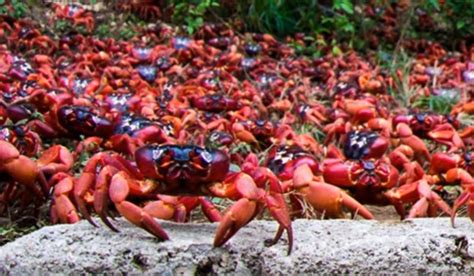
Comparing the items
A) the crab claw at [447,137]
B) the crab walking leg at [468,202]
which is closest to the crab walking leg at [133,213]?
the crab walking leg at [468,202]

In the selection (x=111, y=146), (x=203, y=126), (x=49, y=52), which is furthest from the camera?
(x=49, y=52)

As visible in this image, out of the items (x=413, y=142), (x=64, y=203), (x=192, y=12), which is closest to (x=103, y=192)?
(x=64, y=203)

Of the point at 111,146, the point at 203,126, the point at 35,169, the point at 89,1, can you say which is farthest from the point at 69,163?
the point at 89,1

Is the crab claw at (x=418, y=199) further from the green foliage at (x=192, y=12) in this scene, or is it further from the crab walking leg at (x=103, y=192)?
the green foliage at (x=192, y=12)

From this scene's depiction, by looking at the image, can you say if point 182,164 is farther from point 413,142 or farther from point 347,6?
point 347,6

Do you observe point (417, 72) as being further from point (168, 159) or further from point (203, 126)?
point (168, 159)

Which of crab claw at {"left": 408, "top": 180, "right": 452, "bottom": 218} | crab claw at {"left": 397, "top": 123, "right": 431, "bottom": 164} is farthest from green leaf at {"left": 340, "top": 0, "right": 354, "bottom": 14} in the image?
crab claw at {"left": 408, "top": 180, "right": 452, "bottom": 218}
